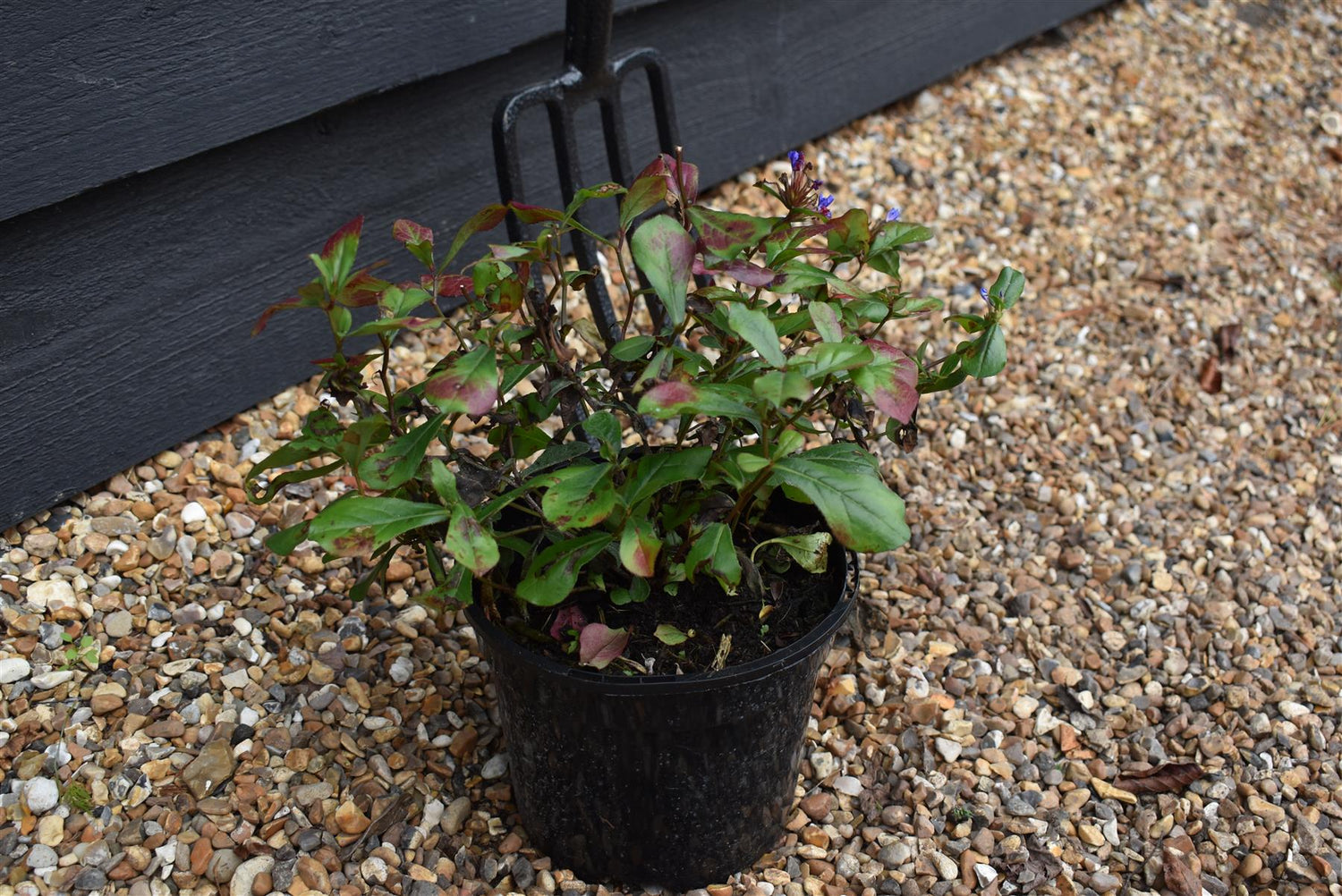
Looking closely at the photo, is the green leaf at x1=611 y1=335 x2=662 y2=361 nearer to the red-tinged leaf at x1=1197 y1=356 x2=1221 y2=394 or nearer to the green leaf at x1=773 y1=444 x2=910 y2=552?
the green leaf at x1=773 y1=444 x2=910 y2=552

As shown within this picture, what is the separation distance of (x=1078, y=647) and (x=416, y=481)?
1.14 meters

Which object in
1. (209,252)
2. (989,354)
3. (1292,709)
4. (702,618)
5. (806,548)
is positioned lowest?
(1292,709)

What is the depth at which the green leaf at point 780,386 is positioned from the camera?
1.04 m

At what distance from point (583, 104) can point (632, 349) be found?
893 millimetres

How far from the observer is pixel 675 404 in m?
1.07

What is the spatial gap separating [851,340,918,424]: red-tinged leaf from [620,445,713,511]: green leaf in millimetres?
181

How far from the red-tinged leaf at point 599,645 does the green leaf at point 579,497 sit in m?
0.17

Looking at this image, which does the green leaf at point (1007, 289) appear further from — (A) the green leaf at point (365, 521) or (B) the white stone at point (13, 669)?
(B) the white stone at point (13, 669)

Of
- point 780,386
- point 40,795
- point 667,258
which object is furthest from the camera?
point 40,795

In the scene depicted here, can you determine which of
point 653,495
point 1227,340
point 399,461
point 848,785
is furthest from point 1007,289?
point 1227,340

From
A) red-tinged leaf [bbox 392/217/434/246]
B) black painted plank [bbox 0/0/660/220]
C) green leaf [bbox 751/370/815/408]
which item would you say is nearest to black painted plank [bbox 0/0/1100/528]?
black painted plank [bbox 0/0/660/220]

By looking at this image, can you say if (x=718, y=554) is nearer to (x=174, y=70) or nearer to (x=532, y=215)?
(x=532, y=215)

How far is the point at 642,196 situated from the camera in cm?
120

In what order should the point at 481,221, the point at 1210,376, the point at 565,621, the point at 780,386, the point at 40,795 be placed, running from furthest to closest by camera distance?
1. the point at 1210,376
2. the point at 40,795
3. the point at 565,621
4. the point at 481,221
5. the point at 780,386
